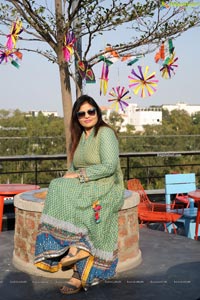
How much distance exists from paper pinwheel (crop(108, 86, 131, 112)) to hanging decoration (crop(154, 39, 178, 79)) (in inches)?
17.2

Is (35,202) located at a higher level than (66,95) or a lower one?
lower

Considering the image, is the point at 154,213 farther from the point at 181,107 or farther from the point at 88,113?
the point at 181,107

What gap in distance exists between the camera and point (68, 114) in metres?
4.27

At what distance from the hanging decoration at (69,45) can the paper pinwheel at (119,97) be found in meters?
0.48

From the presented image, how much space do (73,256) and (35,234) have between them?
22.7 inches

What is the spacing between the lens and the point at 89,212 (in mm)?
3025

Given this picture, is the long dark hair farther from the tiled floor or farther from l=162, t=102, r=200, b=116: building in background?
l=162, t=102, r=200, b=116: building in background

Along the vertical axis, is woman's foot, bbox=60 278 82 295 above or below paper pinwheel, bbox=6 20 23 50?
below

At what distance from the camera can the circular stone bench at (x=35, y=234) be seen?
11.3ft

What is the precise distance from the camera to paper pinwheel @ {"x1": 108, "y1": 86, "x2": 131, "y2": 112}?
4.02 m

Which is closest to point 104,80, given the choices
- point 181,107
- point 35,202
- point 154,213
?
point 35,202

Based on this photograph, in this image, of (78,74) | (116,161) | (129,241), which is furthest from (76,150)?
(78,74)

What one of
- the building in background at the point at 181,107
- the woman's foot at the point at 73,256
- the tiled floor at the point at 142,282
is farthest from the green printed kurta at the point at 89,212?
the building in background at the point at 181,107

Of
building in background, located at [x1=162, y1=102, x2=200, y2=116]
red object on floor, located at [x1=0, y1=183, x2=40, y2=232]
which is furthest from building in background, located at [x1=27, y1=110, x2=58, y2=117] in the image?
red object on floor, located at [x1=0, y1=183, x2=40, y2=232]
